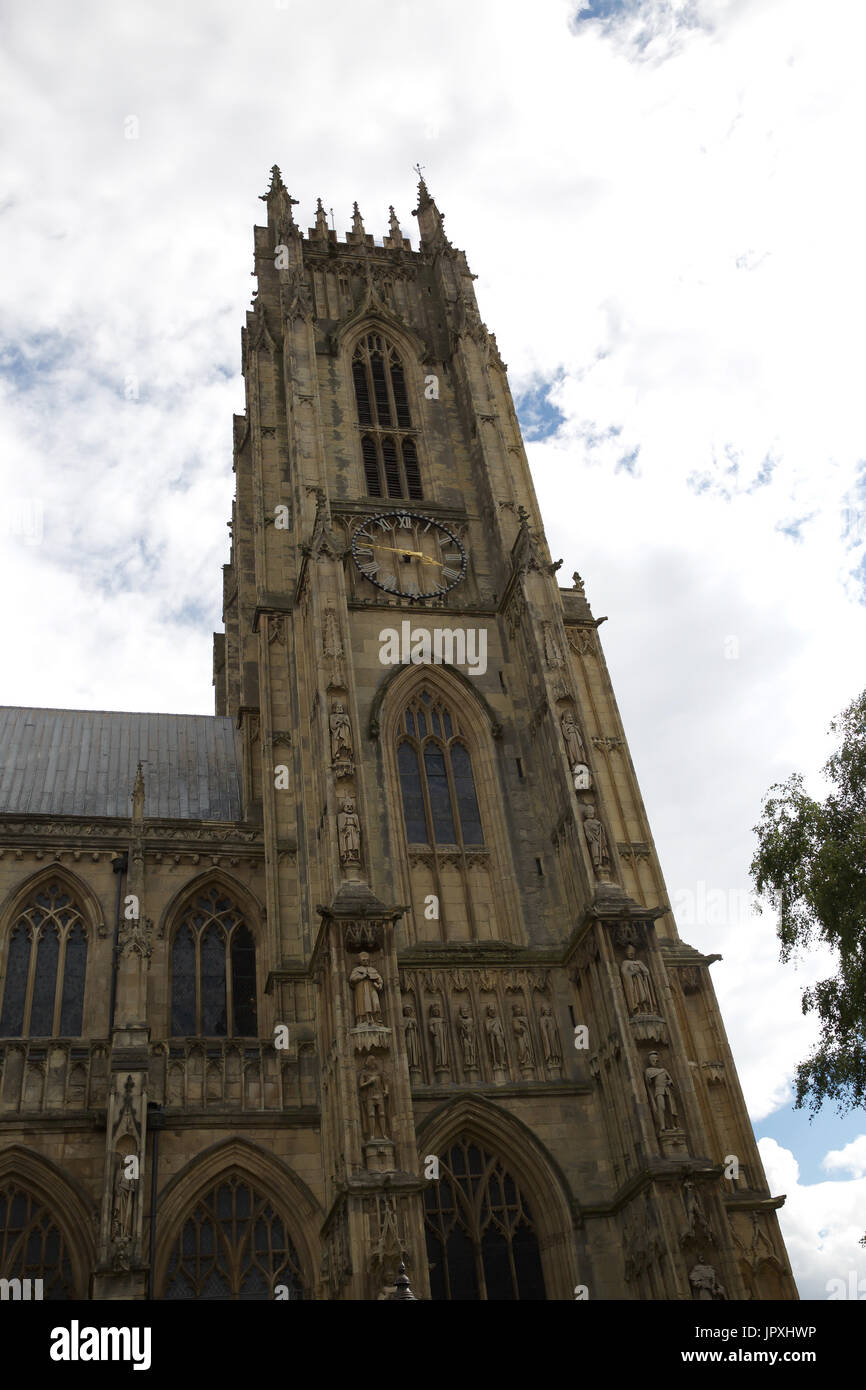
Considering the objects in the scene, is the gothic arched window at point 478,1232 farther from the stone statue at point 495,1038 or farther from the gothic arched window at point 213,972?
the gothic arched window at point 213,972

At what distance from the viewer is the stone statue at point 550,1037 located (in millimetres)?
21812

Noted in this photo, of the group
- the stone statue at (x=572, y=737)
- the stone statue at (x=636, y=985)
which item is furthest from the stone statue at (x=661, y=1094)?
the stone statue at (x=572, y=737)

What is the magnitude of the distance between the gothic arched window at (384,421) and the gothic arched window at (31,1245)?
18933 mm

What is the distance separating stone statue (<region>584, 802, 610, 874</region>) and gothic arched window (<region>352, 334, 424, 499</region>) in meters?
11.8

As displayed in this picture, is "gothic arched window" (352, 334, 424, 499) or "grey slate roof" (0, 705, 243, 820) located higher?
"gothic arched window" (352, 334, 424, 499)

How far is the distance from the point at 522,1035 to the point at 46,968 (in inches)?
400

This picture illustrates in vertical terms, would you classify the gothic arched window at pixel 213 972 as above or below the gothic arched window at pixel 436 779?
below

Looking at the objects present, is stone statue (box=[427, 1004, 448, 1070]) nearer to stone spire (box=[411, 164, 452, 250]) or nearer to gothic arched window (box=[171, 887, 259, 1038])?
gothic arched window (box=[171, 887, 259, 1038])

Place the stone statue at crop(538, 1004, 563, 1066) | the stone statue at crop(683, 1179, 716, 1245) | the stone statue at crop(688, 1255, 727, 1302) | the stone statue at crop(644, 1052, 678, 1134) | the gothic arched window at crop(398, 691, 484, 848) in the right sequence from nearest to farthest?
the stone statue at crop(688, 1255, 727, 1302), the stone statue at crop(683, 1179, 716, 1245), the stone statue at crop(644, 1052, 678, 1134), the stone statue at crop(538, 1004, 563, 1066), the gothic arched window at crop(398, 691, 484, 848)

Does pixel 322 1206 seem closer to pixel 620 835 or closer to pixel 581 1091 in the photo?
pixel 581 1091

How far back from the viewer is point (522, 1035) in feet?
72.3

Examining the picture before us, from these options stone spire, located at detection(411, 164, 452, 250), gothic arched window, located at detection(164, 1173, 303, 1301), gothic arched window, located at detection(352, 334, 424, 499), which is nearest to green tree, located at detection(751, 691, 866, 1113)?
gothic arched window, located at detection(164, 1173, 303, 1301)

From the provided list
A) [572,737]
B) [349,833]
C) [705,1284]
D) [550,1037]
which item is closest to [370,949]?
[349,833]

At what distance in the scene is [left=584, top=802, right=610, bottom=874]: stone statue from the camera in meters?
22.8
